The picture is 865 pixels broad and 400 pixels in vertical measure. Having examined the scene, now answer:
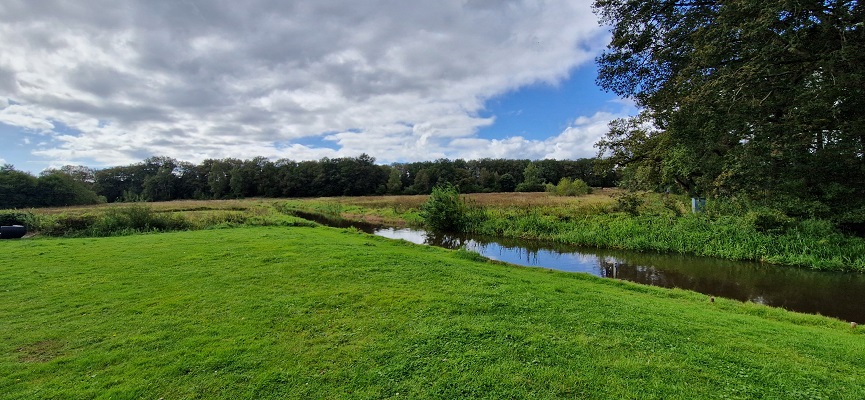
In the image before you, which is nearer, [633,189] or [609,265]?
[609,265]

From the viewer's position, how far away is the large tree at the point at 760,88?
36.3ft

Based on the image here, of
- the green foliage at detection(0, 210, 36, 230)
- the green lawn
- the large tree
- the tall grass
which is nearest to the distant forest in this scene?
the large tree

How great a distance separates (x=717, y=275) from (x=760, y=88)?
21.8 ft

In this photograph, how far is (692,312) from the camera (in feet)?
20.8

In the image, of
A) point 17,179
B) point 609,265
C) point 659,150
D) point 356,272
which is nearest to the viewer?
point 356,272

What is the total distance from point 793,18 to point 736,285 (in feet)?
27.6

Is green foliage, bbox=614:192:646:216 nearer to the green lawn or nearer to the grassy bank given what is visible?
the grassy bank

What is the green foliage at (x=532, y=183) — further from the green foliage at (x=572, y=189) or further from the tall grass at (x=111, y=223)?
the tall grass at (x=111, y=223)

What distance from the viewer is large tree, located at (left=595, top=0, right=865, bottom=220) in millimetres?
11070

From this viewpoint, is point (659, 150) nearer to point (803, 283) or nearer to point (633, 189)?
point (633, 189)

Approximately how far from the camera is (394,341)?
4.58m

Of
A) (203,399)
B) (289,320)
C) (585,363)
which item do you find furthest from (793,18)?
(203,399)

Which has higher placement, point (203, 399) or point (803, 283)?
point (203, 399)

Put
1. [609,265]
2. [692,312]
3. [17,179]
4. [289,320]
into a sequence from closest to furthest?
1. [289,320]
2. [692,312]
3. [609,265]
4. [17,179]
